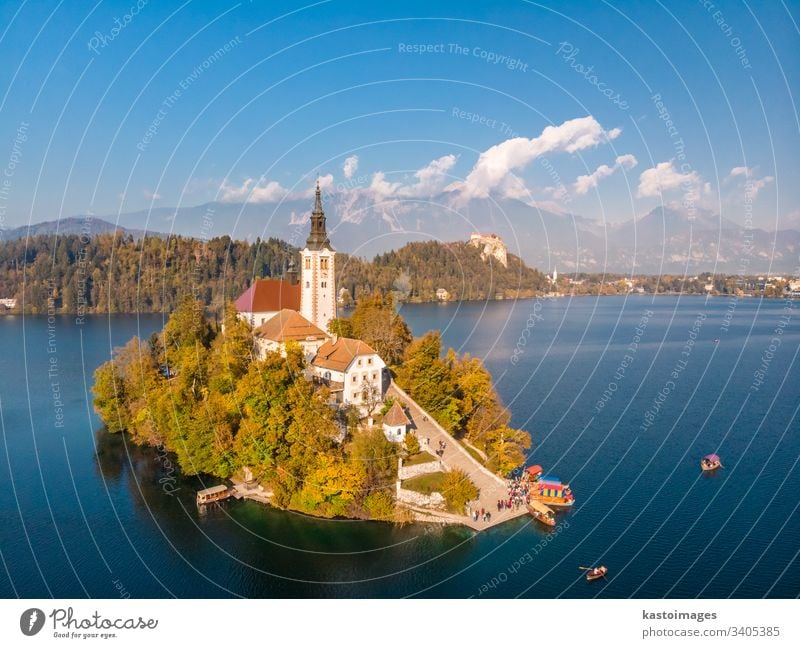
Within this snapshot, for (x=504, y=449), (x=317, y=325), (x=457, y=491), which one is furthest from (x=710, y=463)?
(x=317, y=325)

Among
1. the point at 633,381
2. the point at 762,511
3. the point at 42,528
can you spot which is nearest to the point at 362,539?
Result: the point at 42,528

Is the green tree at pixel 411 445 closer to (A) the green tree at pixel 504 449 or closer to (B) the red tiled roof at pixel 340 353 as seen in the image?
(A) the green tree at pixel 504 449

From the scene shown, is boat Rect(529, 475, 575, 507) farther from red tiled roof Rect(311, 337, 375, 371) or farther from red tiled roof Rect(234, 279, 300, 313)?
red tiled roof Rect(234, 279, 300, 313)

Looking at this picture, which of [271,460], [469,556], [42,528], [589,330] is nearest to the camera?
[469,556]

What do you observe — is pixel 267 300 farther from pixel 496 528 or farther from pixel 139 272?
pixel 139 272

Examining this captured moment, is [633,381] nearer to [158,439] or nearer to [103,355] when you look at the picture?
[158,439]

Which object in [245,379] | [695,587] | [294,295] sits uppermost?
[294,295]

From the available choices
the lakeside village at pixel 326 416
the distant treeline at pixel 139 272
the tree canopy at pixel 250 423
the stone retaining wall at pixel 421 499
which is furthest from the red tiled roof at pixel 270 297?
the distant treeline at pixel 139 272

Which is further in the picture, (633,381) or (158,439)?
(633,381)
